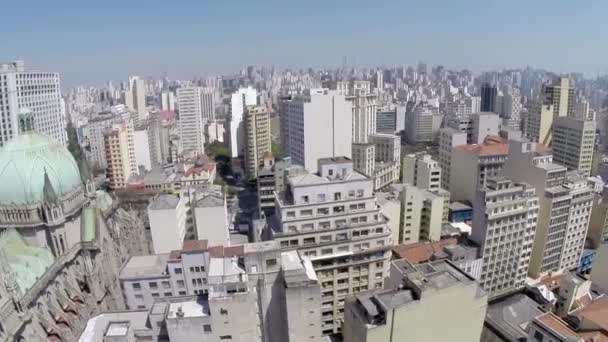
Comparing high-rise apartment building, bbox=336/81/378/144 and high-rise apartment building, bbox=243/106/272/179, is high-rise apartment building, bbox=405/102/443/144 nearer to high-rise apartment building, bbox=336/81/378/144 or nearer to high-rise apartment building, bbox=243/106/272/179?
high-rise apartment building, bbox=336/81/378/144

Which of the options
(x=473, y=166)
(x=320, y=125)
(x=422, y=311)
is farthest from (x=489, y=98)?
(x=422, y=311)

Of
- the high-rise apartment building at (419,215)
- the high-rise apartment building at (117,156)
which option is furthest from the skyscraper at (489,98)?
the high-rise apartment building at (117,156)

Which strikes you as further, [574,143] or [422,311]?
[574,143]

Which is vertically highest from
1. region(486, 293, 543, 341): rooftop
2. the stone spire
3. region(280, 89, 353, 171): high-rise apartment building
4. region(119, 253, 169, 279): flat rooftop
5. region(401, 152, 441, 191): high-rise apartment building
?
region(280, 89, 353, 171): high-rise apartment building

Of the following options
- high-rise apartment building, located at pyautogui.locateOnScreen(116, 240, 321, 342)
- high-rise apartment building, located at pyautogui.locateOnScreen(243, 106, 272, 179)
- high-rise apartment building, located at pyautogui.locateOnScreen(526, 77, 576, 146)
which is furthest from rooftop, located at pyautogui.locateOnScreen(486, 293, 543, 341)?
high-rise apartment building, located at pyautogui.locateOnScreen(526, 77, 576, 146)

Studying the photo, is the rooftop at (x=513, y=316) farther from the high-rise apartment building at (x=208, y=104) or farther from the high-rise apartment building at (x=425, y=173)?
the high-rise apartment building at (x=208, y=104)

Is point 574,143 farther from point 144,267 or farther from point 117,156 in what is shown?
point 117,156
